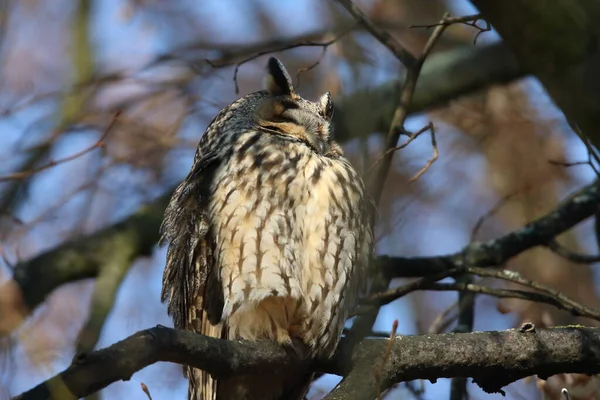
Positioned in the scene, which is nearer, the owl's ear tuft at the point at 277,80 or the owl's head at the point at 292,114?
the owl's head at the point at 292,114

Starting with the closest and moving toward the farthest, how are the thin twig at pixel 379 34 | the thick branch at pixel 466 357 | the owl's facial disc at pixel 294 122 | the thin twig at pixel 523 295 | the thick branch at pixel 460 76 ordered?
1. the thick branch at pixel 466 357
2. the thin twig at pixel 523 295
3. the thin twig at pixel 379 34
4. the owl's facial disc at pixel 294 122
5. the thick branch at pixel 460 76

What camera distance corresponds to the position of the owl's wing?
3.21m

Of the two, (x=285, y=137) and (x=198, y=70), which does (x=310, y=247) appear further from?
(x=198, y=70)

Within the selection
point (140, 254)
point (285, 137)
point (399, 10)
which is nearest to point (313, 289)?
point (285, 137)

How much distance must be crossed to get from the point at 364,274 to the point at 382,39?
2.98 feet

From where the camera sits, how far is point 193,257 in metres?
3.24

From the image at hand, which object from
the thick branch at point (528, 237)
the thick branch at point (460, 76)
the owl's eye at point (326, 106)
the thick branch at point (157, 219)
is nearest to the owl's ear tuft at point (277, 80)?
the owl's eye at point (326, 106)

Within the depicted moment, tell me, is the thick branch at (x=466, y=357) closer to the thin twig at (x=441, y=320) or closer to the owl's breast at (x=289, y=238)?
the owl's breast at (x=289, y=238)

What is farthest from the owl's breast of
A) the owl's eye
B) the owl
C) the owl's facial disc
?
the owl's eye

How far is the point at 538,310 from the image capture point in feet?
16.2

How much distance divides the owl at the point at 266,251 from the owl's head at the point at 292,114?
0.13m

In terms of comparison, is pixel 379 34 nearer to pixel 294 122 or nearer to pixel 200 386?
pixel 294 122

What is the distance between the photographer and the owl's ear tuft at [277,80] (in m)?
3.77

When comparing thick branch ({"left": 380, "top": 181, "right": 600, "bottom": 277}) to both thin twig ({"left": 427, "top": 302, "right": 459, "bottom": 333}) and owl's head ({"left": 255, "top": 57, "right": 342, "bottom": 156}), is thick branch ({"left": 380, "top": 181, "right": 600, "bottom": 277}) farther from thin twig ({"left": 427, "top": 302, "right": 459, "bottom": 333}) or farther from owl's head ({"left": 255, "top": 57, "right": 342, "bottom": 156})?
owl's head ({"left": 255, "top": 57, "right": 342, "bottom": 156})
